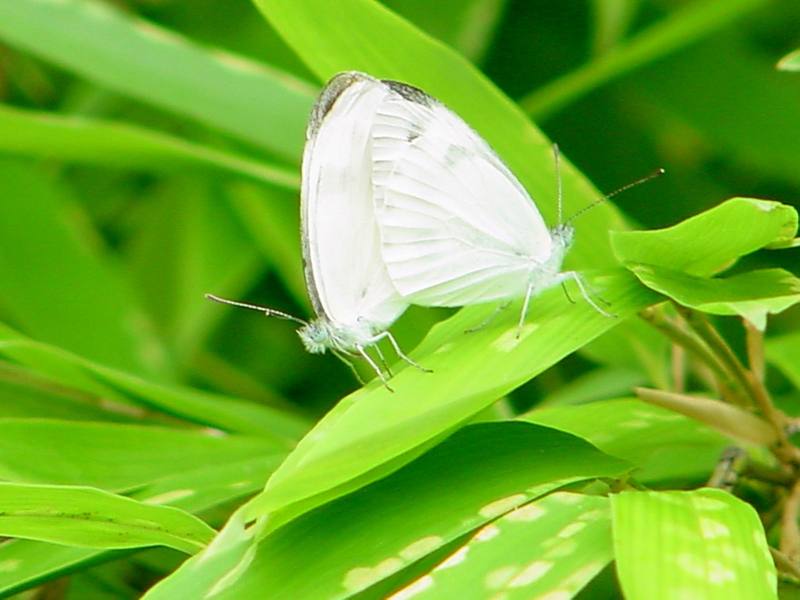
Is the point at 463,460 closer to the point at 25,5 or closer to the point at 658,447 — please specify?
the point at 658,447

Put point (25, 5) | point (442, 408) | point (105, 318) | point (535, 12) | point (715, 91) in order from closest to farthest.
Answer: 1. point (442, 408)
2. point (25, 5)
3. point (105, 318)
4. point (715, 91)
5. point (535, 12)

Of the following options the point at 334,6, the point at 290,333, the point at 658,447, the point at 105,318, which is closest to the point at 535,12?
the point at 290,333

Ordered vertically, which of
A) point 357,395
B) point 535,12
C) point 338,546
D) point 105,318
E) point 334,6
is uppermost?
point 535,12

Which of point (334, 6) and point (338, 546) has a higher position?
point (334, 6)

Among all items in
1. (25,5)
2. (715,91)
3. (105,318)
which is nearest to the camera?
(25,5)

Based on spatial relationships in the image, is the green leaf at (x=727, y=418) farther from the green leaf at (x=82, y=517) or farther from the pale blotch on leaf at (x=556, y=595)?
the green leaf at (x=82, y=517)

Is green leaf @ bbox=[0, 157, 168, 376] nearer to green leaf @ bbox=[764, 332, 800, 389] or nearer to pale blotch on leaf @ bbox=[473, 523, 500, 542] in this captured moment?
green leaf @ bbox=[764, 332, 800, 389]

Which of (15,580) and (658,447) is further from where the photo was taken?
(658,447)

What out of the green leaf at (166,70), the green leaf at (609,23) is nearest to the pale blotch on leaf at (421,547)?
the green leaf at (166,70)
